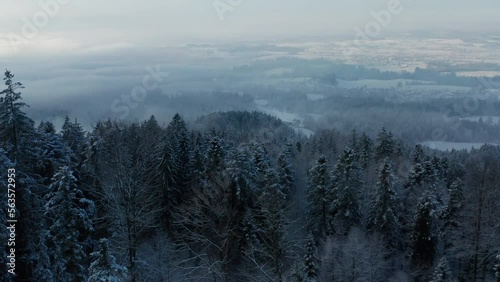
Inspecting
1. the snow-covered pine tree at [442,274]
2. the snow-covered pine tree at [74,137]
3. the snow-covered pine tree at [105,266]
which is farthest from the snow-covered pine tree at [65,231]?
the snow-covered pine tree at [442,274]

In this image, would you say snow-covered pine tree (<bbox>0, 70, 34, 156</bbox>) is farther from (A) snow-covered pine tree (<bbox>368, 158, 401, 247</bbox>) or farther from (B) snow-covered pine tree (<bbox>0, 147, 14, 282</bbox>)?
(A) snow-covered pine tree (<bbox>368, 158, 401, 247</bbox>)

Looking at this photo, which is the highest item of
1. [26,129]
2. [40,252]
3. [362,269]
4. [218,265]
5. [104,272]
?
[26,129]

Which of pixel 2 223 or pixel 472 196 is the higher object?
pixel 2 223

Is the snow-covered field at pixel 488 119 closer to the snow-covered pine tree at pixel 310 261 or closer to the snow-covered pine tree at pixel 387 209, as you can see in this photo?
the snow-covered pine tree at pixel 387 209

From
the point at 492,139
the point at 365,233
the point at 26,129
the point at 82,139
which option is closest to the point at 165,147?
the point at 82,139

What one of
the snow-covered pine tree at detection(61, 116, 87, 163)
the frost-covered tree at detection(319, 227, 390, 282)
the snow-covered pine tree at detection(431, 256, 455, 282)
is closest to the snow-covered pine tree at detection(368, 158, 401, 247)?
the frost-covered tree at detection(319, 227, 390, 282)

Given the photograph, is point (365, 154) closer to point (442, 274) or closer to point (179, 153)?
point (179, 153)

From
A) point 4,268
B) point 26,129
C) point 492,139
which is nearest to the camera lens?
point 4,268

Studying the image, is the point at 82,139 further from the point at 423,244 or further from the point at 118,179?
the point at 423,244
